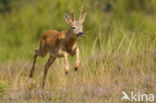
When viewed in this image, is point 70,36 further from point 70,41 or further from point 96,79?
point 96,79

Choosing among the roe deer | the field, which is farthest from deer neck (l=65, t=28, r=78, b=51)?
the field

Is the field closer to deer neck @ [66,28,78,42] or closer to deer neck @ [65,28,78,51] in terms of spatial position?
deer neck @ [65,28,78,51]

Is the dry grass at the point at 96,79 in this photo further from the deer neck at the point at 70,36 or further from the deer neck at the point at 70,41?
the deer neck at the point at 70,36

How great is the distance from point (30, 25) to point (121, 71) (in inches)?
440

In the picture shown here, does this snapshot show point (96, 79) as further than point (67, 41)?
Yes

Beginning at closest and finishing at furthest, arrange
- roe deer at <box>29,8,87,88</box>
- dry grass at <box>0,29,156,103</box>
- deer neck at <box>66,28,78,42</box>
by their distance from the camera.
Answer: dry grass at <box>0,29,156,103</box>, roe deer at <box>29,8,87,88</box>, deer neck at <box>66,28,78,42</box>

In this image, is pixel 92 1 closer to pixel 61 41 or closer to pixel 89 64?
pixel 89 64

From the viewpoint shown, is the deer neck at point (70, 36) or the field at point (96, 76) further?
the deer neck at point (70, 36)

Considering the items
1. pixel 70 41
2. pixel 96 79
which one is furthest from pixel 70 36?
pixel 96 79

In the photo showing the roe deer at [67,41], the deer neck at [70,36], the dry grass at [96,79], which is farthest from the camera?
the deer neck at [70,36]

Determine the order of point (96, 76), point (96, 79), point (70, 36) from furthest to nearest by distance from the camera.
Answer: point (96, 76), point (96, 79), point (70, 36)

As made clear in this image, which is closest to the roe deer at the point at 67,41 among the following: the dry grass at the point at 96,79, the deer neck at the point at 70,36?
the deer neck at the point at 70,36

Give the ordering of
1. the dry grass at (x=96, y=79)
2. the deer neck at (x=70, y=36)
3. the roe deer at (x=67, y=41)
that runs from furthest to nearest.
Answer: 1. the deer neck at (x=70, y=36)
2. the roe deer at (x=67, y=41)
3. the dry grass at (x=96, y=79)

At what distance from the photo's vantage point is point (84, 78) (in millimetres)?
7680
